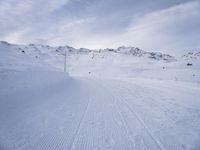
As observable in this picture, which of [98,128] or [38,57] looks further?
[38,57]

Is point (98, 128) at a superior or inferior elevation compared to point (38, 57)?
inferior

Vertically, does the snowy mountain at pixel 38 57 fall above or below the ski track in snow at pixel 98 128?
above

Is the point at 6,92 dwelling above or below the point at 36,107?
above

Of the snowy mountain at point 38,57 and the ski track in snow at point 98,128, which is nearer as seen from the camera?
the ski track in snow at point 98,128

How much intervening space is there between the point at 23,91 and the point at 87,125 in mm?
5342

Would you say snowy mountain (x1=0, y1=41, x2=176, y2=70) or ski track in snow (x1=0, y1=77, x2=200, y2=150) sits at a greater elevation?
snowy mountain (x1=0, y1=41, x2=176, y2=70)

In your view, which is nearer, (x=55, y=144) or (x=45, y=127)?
(x=55, y=144)

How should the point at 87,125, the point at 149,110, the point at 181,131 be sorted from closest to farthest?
the point at 181,131 < the point at 87,125 < the point at 149,110

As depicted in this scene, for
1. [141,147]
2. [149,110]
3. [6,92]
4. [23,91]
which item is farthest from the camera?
[23,91]

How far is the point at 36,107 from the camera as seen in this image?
24.6 ft

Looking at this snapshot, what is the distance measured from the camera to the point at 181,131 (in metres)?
5.14

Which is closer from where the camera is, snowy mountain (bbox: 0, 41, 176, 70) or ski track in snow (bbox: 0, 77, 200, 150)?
ski track in snow (bbox: 0, 77, 200, 150)

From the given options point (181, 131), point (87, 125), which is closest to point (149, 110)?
point (181, 131)

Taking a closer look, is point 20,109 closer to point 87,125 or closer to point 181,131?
point 87,125
